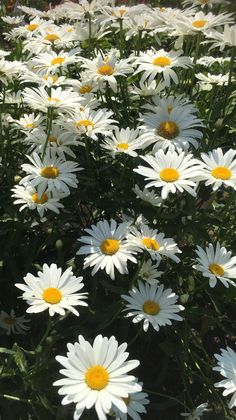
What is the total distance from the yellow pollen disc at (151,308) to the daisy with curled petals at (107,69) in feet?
3.43

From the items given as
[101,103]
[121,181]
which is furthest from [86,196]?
[101,103]

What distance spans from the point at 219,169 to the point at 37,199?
77 centimetres

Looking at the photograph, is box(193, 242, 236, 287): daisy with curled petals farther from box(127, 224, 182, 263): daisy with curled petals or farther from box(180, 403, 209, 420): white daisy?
box(180, 403, 209, 420): white daisy

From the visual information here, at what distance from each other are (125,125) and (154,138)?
16.4 inches

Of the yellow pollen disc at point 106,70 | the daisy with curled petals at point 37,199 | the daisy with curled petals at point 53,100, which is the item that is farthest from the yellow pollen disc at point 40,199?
the yellow pollen disc at point 106,70

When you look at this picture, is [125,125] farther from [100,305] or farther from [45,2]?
[45,2]

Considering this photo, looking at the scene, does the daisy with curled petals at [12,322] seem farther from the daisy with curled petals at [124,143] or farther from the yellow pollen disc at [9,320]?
the daisy with curled petals at [124,143]

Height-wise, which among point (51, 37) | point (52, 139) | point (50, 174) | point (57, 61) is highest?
point (51, 37)

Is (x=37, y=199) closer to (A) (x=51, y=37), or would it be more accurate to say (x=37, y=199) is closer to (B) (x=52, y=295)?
(B) (x=52, y=295)

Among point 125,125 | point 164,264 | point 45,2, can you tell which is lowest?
point 164,264

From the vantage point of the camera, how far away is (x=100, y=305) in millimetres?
2248

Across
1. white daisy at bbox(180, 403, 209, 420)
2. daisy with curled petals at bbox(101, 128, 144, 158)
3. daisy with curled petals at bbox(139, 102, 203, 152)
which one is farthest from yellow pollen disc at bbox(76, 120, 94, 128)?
white daisy at bbox(180, 403, 209, 420)

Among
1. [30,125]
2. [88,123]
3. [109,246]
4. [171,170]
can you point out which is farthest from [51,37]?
[109,246]

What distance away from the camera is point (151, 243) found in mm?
2107
